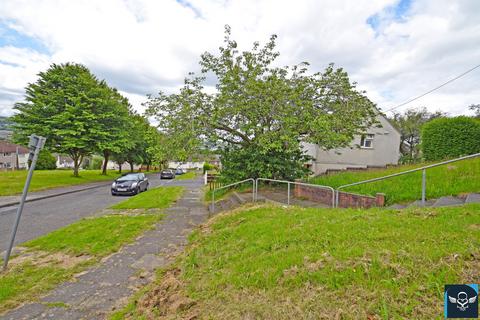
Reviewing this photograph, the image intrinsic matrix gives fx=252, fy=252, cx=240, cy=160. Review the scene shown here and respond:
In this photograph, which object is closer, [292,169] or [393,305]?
[393,305]

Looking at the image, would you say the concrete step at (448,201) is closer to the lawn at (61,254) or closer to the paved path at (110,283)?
the paved path at (110,283)

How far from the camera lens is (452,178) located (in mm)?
6309

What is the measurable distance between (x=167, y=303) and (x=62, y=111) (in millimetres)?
23152

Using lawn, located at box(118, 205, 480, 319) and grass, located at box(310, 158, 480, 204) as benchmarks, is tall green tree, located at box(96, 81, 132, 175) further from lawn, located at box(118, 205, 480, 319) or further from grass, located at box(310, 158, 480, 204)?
grass, located at box(310, 158, 480, 204)

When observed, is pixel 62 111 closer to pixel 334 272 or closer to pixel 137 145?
pixel 137 145

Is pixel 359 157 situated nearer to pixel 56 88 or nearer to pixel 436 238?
pixel 436 238

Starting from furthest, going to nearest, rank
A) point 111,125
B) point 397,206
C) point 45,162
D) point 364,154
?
point 45,162 → point 111,125 → point 364,154 → point 397,206

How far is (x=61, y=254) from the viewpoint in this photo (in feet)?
17.1

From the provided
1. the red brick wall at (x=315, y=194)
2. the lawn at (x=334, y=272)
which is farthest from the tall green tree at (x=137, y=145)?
the lawn at (x=334, y=272)

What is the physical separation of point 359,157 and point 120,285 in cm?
2027

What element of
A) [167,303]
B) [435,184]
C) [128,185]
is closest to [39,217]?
[128,185]

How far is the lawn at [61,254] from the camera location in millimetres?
3796

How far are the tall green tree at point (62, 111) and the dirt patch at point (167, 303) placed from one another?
20.2 meters

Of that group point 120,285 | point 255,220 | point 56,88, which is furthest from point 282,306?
point 56,88
